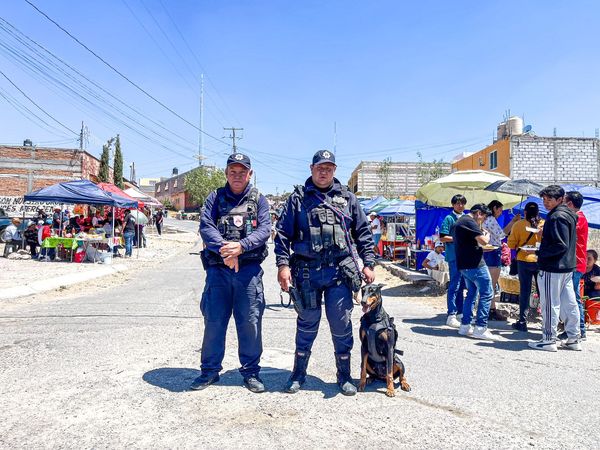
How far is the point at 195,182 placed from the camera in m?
67.3

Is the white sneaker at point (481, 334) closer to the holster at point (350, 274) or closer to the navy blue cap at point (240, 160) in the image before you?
the holster at point (350, 274)

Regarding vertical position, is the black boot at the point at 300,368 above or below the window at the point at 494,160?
below

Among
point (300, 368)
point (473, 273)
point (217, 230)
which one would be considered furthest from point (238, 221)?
point (473, 273)

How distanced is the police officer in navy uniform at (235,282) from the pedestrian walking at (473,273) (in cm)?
315

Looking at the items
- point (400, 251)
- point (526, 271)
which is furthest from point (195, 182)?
point (526, 271)

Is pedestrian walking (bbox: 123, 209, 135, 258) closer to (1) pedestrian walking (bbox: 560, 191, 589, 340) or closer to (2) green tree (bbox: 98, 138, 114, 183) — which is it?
(1) pedestrian walking (bbox: 560, 191, 589, 340)

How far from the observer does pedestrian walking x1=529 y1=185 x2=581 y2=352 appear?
523 cm

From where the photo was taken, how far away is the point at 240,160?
3906 mm

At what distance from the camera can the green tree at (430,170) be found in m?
45.3

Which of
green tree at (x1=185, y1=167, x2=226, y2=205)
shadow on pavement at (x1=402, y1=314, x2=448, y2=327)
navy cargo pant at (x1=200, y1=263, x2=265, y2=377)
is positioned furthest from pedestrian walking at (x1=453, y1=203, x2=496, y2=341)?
green tree at (x1=185, y1=167, x2=226, y2=205)

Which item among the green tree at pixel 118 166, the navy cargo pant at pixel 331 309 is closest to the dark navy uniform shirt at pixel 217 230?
the navy cargo pant at pixel 331 309

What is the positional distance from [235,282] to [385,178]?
45.6 m

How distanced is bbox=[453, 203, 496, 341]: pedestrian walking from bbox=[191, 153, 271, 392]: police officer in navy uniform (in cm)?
315

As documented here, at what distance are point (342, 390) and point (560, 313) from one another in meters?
3.36
